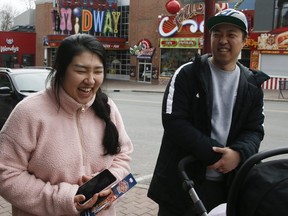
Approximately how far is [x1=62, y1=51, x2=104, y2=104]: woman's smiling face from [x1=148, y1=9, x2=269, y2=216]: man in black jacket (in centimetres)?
58

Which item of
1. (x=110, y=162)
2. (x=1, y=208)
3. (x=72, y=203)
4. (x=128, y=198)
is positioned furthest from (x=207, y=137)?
(x=1, y=208)

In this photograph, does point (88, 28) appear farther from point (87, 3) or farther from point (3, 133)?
point (3, 133)

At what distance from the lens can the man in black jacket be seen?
2354 mm

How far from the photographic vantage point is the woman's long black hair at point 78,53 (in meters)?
2.05

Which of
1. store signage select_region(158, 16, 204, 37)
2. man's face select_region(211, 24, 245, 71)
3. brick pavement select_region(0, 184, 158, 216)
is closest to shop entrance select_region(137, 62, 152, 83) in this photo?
store signage select_region(158, 16, 204, 37)

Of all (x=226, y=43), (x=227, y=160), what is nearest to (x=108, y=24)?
(x=226, y=43)

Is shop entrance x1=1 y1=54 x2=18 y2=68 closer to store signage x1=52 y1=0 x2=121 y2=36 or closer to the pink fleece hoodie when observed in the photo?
store signage x1=52 y1=0 x2=121 y2=36

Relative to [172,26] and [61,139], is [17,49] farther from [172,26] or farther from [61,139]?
[61,139]

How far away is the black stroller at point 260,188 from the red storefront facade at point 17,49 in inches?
1547

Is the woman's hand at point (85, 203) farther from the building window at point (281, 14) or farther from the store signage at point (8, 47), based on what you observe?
the store signage at point (8, 47)

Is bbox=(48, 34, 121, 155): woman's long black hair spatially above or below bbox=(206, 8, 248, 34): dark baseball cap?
below

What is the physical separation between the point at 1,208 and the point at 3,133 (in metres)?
2.69

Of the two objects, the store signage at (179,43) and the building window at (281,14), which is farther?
the store signage at (179,43)

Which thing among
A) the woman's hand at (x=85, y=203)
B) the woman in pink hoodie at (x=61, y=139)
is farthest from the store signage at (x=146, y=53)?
the woman's hand at (x=85, y=203)
